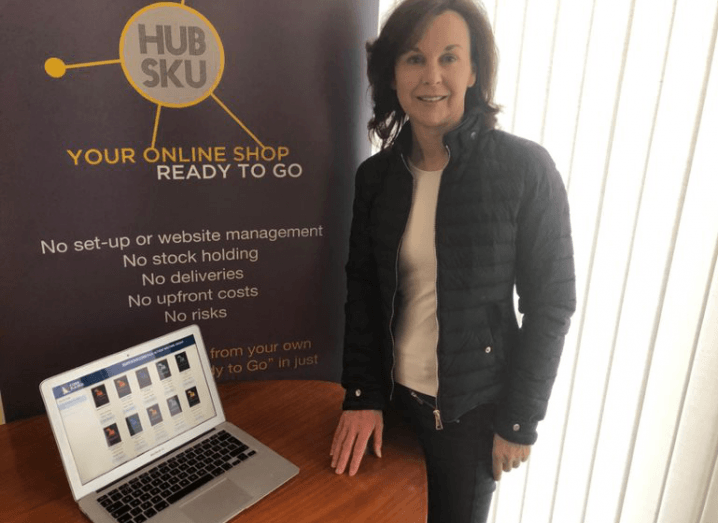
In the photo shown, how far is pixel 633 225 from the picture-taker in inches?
49.2

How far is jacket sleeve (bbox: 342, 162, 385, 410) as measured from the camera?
1.23 m

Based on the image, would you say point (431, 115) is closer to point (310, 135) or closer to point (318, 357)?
point (310, 135)

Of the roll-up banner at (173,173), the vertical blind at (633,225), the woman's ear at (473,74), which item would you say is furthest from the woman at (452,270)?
the vertical blind at (633,225)

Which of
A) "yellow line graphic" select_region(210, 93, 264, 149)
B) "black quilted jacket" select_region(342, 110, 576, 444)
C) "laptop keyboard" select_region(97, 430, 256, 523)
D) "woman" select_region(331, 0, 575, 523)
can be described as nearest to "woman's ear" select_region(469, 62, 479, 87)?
"woman" select_region(331, 0, 575, 523)

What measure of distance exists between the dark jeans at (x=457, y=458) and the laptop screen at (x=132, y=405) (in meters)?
0.49

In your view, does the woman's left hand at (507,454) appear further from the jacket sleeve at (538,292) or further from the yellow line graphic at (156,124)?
the yellow line graphic at (156,124)

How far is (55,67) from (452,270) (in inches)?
36.3

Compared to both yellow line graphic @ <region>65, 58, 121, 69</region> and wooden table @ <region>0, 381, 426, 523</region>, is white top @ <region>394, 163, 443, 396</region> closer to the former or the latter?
wooden table @ <region>0, 381, 426, 523</region>

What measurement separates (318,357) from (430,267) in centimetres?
48

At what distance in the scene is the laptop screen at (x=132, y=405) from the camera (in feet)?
3.25

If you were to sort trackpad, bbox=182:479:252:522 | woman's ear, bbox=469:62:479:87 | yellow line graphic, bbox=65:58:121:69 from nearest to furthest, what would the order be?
trackpad, bbox=182:479:252:522 → yellow line graphic, bbox=65:58:121:69 → woman's ear, bbox=469:62:479:87

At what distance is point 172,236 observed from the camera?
123 cm

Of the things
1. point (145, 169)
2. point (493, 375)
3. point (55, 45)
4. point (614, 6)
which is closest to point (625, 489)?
→ point (493, 375)

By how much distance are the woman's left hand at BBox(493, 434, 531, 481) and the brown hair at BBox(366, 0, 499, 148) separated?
723 millimetres
